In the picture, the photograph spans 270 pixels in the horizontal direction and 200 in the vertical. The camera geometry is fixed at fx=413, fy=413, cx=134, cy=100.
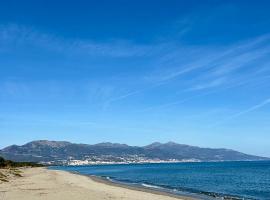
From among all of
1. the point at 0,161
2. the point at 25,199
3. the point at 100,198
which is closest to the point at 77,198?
the point at 100,198

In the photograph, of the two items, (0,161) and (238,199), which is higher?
(0,161)

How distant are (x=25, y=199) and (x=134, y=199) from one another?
9359 mm

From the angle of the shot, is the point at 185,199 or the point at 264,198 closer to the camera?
the point at 185,199

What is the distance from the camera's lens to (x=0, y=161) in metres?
136

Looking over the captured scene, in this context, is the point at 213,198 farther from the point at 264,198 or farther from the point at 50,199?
the point at 50,199

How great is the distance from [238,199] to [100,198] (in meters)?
18.6

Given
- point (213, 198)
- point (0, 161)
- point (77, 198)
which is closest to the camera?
point (77, 198)

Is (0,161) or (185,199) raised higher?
(0,161)

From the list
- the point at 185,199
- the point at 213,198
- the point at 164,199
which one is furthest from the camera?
the point at 213,198

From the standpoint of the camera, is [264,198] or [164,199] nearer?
[164,199]

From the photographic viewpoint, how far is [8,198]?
32875 mm

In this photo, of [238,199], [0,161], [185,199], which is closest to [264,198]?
[238,199]

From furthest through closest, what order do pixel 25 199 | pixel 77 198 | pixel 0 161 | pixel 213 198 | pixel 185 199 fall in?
pixel 0 161 < pixel 213 198 < pixel 185 199 < pixel 77 198 < pixel 25 199

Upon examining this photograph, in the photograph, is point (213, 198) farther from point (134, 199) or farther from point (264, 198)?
point (134, 199)
